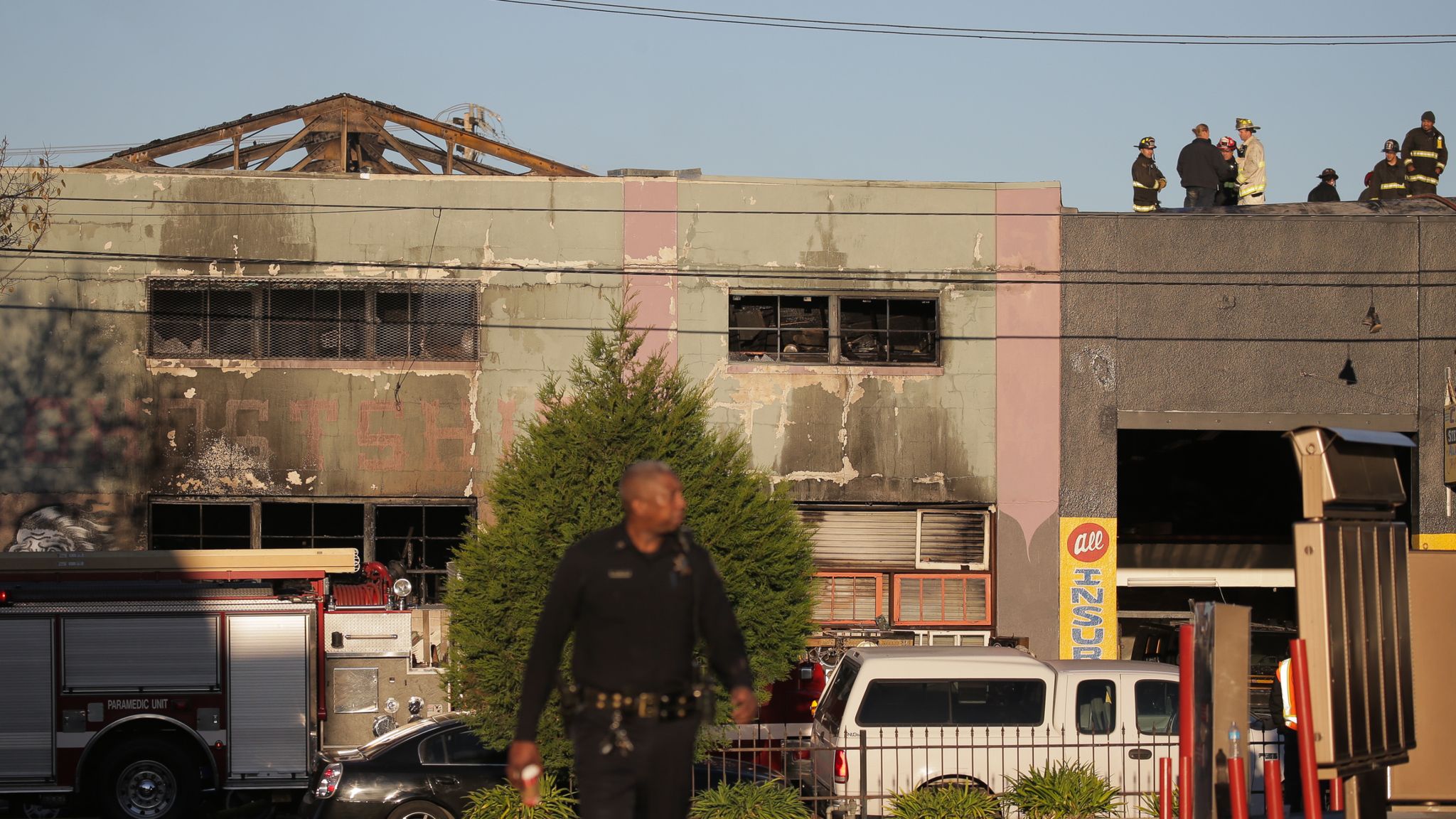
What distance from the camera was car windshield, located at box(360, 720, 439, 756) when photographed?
39.9 feet

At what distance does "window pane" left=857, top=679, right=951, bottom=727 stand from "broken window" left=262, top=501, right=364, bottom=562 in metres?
9.16

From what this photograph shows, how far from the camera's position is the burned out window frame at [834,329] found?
762 inches

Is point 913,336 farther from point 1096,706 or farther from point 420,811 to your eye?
point 420,811

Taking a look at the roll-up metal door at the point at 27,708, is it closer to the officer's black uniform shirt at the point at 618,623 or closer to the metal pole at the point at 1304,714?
the officer's black uniform shirt at the point at 618,623

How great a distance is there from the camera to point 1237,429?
19.1 meters

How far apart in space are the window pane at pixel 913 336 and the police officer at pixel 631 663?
14386 millimetres

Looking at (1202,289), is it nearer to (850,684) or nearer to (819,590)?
(819,590)

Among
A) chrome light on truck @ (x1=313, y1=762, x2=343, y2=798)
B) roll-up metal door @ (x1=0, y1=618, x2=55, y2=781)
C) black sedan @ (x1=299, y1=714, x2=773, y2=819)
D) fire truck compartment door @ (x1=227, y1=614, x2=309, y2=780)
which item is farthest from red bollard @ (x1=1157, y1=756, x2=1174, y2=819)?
roll-up metal door @ (x1=0, y1=618, x2=55, y2=781)

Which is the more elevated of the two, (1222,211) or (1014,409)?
(1222,211)

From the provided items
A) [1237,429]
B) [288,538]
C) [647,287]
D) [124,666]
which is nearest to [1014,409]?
[1237,429]

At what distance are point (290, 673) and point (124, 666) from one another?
5.28 ft

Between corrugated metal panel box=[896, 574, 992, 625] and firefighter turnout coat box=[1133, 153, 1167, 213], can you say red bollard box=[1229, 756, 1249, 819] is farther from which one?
firefighter turnout coat box=[1133, 153, 1167, 213]

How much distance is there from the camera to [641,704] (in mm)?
5250

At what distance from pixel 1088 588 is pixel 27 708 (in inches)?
492
